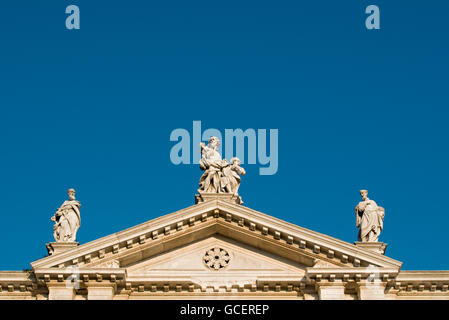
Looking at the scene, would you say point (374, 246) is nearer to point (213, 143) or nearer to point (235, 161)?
point (235, 161)

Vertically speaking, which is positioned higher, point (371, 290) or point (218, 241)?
point (218, 241)

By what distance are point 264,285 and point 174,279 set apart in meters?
3.19

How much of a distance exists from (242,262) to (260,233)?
1.25 meters

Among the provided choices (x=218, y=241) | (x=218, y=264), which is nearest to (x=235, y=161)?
(x=218, y=241)

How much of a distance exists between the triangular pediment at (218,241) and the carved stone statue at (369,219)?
5.17 feet

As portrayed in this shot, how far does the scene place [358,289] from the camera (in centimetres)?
3184

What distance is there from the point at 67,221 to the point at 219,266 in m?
5.84

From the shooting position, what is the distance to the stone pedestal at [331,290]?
31.7 metres

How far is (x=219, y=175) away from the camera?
34594 millimetres
